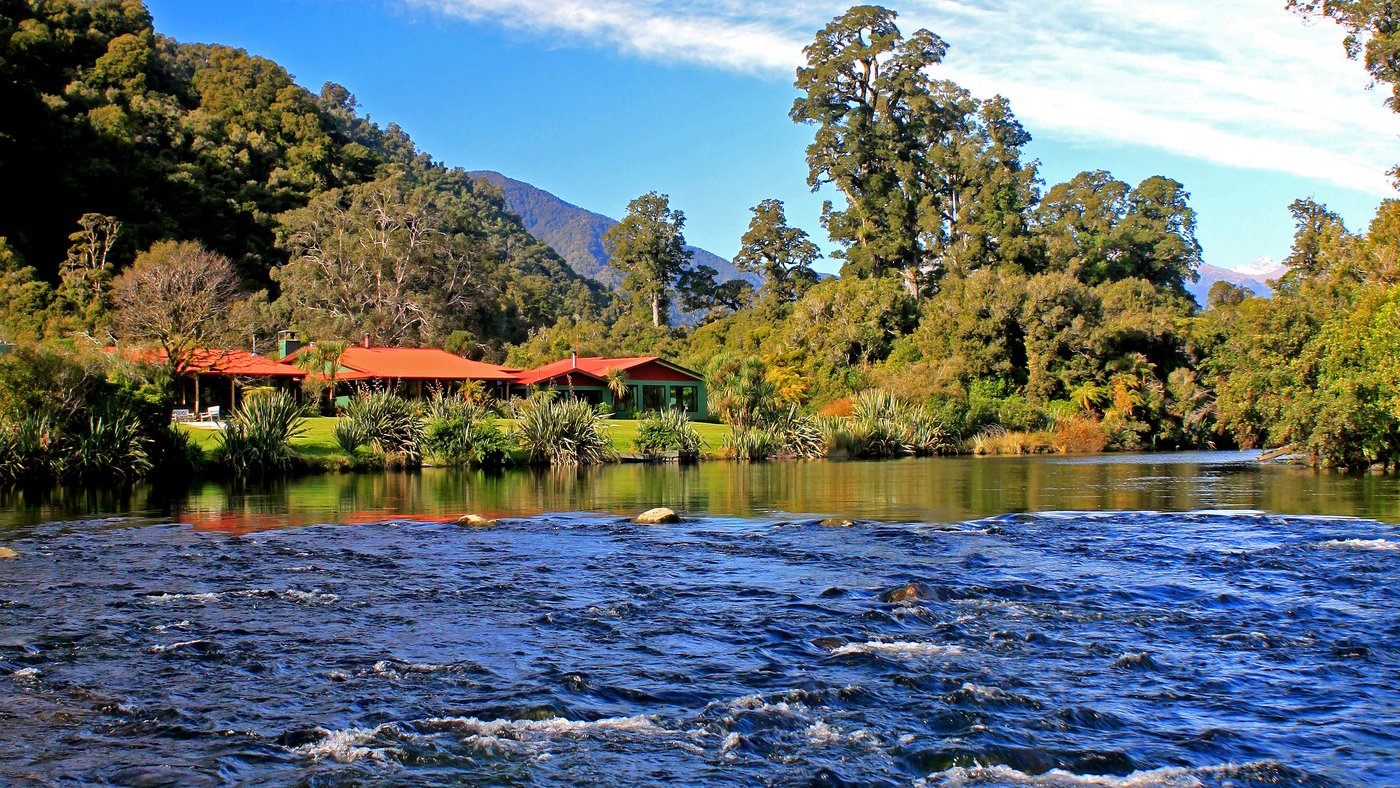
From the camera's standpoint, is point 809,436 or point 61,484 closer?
point 61,484

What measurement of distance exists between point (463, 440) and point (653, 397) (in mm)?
25967

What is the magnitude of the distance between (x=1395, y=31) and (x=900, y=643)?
3346 centimetres

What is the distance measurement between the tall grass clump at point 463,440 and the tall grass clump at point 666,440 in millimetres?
5651

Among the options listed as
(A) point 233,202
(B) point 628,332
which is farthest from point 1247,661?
(A) point 233,202

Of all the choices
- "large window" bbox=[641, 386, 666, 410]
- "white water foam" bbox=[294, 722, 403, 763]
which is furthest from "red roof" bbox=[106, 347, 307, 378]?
"white water foam" bbox=[294, 722, 403, 763]

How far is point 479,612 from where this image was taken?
11.9m

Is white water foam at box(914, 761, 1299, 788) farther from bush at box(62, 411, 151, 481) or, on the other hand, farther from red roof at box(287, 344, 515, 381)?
red roof at box(287, 344, 515, 381)

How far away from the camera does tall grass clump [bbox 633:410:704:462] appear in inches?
1666

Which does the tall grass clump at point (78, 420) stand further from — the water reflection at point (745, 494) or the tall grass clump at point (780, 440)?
the tall grass clump at point (780, 440)

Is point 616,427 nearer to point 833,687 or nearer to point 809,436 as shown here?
point 809,436

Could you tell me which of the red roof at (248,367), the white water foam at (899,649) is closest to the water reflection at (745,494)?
the white water foam at (899,649)

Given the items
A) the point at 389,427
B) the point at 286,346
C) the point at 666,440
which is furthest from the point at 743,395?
the point at 286,346

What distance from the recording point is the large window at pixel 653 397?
62.6 m

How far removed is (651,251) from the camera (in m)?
88.8
